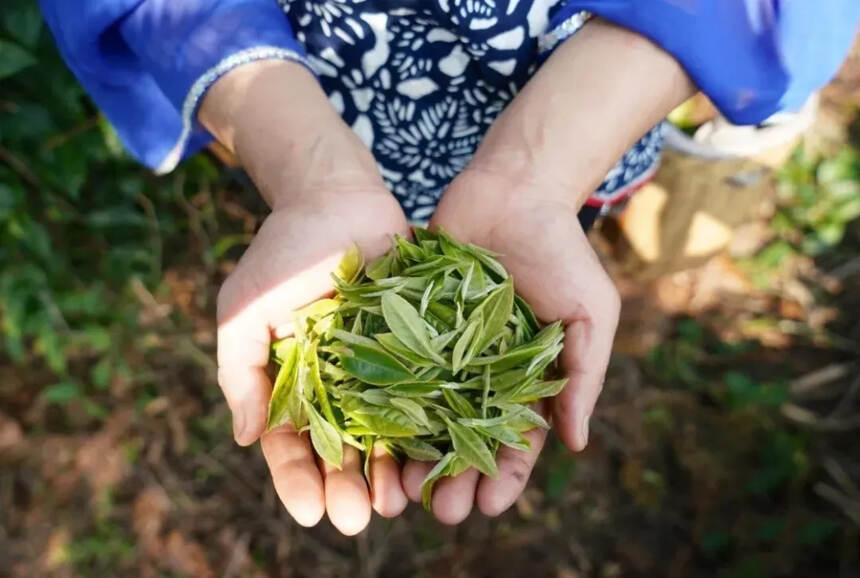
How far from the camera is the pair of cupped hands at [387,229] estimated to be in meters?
0.98

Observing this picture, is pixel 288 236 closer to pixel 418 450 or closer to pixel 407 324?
pixel 407 324

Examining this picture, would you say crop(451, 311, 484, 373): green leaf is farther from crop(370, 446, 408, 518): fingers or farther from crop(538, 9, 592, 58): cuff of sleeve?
crop(538, 9, 592, 58): cuff of sleeve

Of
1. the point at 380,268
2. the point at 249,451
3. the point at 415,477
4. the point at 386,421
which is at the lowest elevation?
the point at 249,451

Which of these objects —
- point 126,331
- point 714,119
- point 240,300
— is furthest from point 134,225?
point 714,119

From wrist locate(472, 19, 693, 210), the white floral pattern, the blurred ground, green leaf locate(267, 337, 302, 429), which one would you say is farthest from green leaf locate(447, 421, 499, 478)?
the blurred ground

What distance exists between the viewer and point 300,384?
1.00 m

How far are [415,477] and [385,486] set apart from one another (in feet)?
0.14

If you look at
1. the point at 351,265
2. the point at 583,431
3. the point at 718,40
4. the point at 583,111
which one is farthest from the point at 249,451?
the point at 718,40

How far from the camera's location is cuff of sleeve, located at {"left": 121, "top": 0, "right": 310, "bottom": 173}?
96cm

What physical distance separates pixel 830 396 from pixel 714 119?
0.90m

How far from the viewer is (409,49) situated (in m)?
0.99

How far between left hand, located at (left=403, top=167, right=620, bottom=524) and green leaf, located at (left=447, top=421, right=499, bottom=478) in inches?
1.6

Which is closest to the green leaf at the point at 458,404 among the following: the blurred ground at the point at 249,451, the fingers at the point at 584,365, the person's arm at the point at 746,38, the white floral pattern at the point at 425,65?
the fingers at the point at 584,365

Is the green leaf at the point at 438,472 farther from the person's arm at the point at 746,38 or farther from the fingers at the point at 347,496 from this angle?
the person's arm at the point at 746,38
